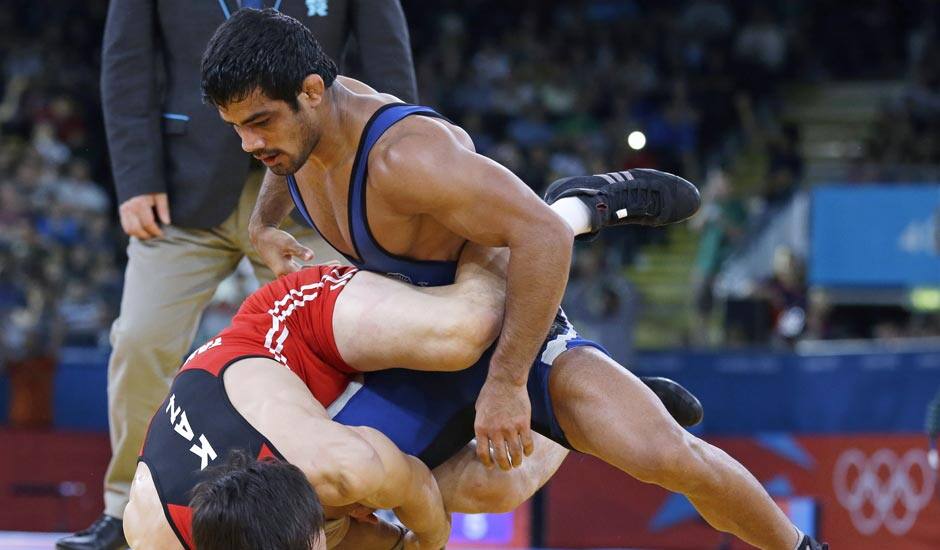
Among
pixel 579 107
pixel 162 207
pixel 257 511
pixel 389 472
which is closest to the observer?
pixel 257 511

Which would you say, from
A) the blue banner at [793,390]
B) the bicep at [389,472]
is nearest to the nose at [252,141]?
the bicep at [389,472]

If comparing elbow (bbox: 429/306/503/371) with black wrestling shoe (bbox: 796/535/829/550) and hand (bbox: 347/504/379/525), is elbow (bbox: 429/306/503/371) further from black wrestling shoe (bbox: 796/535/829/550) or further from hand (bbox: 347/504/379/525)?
black wrestling shoe (bbox: 796/535/829/550)

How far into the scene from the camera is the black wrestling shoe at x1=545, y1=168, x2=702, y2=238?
3359 mm

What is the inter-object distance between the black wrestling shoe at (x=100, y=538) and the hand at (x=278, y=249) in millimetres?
791

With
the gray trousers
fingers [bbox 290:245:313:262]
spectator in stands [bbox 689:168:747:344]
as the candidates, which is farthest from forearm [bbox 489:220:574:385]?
spectator in stands [bbox 689:168:747:344]

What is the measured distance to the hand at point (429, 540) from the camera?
3.21 metres

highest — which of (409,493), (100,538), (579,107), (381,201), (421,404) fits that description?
(381,201)

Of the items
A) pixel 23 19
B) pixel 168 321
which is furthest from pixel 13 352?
pixel 23 19

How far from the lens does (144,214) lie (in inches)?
146

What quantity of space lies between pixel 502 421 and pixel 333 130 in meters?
0.75

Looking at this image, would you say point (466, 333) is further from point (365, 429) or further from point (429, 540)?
point (429, 540)

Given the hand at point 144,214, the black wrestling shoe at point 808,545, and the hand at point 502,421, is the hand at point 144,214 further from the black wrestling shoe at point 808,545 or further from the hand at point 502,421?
the black wrestling shoe at point 808,545

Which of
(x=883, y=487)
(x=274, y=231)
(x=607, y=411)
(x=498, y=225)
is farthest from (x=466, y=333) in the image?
(x=883, y=487)

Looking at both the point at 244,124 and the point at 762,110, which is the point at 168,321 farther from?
the point at 762,110
